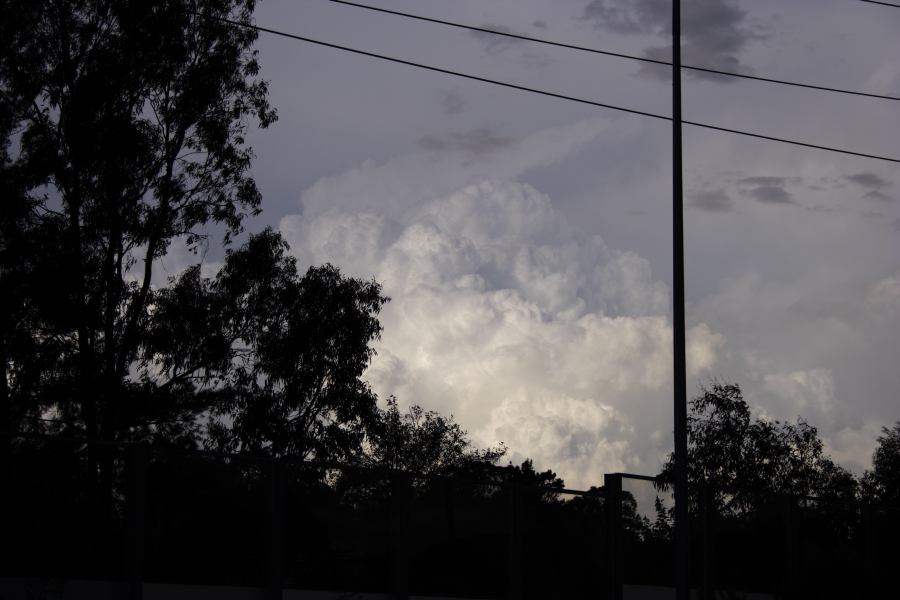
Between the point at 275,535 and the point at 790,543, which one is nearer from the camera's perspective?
the point at 275,535

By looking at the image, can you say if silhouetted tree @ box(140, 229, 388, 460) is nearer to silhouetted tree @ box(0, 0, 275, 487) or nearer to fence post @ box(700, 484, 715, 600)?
silhouetted tree @ box(0, 0, 275, 487)

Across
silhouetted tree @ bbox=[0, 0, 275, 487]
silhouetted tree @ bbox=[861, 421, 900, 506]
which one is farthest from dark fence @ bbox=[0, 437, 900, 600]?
silhouetted tree @ bbox=[861, 421, 900, 506]

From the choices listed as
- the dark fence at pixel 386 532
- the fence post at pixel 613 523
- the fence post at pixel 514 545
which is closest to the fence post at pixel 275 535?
the dark fence at pixel 386 532

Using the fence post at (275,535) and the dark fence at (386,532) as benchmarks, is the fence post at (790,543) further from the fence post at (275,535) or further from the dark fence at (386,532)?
the fence post at (275,535)

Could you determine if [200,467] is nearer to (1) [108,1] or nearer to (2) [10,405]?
(2) [10,405]

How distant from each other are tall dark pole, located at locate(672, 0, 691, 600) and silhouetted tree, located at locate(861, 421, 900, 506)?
5137 cm

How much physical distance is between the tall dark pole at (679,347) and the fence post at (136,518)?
754 centimetres

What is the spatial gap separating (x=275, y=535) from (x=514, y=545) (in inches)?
173

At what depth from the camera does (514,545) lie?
55.8 feet

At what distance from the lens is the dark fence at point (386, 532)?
40.6ft

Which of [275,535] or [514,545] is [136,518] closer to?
[275,535]

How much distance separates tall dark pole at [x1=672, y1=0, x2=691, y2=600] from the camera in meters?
16.3

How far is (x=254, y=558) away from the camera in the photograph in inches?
544

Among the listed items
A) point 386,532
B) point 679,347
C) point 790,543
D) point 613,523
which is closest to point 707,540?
point 613,523
